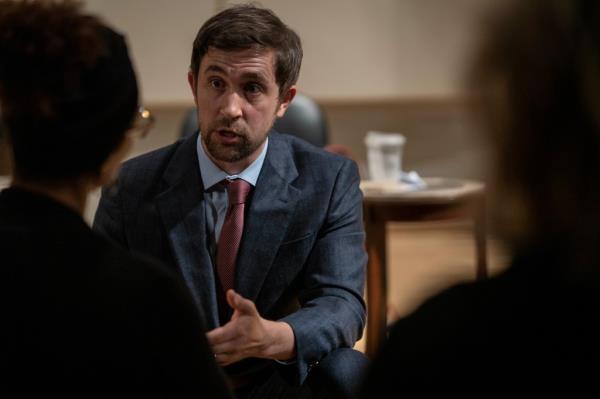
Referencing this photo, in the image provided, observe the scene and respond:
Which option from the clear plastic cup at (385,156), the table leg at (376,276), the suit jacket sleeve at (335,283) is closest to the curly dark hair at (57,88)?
the suit jacket sleeve at (335,283)

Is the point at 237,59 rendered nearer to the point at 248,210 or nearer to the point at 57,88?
the point at 248,210

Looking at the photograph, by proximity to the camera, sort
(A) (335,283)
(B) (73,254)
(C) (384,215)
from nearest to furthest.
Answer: (B) (73,254)
(A) (335,283)
(C) (384,215)

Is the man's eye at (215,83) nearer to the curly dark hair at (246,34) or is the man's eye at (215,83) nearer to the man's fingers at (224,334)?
the curly dark hair at (246,34)

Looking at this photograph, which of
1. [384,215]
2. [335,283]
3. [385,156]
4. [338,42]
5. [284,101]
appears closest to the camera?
[335,283]

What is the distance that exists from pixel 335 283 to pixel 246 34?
A: 53 centimetres

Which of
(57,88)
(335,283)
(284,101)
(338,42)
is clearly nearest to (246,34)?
(284,101)

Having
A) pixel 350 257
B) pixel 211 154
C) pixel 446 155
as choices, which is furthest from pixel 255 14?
pixel 446 155

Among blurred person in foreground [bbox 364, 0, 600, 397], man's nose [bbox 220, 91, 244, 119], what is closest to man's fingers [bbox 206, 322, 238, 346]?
man's nose [bbox 220, 91, 244, 119]

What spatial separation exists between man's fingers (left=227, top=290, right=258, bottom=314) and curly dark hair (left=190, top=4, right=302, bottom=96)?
1.87 ft

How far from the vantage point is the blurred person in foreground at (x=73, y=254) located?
37.1 inches

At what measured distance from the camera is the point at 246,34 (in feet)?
6.12

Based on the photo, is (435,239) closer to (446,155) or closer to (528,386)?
(446,155)

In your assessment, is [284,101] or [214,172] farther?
[284,101]

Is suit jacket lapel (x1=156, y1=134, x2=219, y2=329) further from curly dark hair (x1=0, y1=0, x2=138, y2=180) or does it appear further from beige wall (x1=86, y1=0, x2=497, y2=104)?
beige wall (x1=86, y1=0, x2=497, y2=104)
